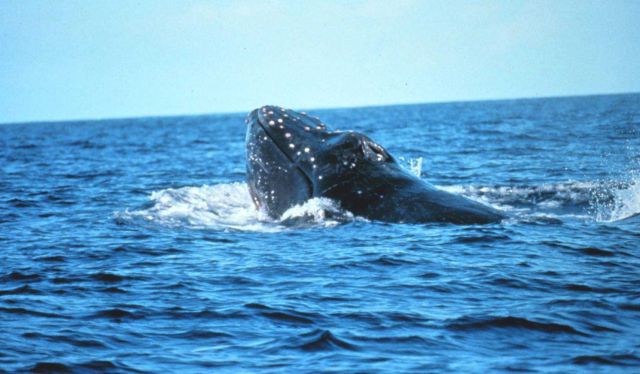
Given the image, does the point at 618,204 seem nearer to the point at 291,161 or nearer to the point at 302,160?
the point at 302,160

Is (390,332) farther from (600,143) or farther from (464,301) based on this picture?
(600,143)

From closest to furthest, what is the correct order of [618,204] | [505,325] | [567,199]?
[505,325], [618,204], [567,199]

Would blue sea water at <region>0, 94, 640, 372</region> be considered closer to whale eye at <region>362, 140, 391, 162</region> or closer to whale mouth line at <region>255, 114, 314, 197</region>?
whale mouth line at <region>255, 114, 314, 197</region>

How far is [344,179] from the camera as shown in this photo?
12.6 metres

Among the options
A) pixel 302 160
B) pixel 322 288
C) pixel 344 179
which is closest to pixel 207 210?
pixel 302 160

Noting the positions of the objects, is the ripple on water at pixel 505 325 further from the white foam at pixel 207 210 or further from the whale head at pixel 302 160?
the white foam at pixel 207 210

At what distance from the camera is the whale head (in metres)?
12.6

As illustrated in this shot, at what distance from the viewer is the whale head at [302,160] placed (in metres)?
12.6

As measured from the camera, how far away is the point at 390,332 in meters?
7.44

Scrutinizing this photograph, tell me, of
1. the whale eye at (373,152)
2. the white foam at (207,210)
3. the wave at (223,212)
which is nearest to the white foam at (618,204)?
the whale eye at (373,152)

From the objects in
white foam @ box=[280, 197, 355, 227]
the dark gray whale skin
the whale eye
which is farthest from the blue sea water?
the whale eye

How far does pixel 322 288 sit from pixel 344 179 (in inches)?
147

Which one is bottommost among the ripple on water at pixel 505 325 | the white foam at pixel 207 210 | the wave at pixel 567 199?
the ripple on water at pixel 505 325

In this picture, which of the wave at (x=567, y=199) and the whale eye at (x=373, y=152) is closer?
the whale eye at (x=373, y=152)
